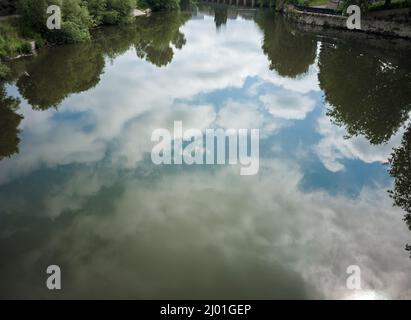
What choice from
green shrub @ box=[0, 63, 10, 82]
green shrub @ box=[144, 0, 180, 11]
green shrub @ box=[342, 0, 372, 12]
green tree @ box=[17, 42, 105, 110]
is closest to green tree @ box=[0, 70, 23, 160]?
green tree @ box=[17, 42, 105, 110]

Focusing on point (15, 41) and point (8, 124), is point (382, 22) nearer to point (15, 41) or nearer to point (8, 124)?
point (15, 41)

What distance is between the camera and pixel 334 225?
16188mm

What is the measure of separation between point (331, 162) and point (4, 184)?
18026mm

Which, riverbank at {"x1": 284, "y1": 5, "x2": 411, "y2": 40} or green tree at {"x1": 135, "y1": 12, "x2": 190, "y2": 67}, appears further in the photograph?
riverbank at {"x1": 284, "y1": 5, "x2": 411, "y2": 40}

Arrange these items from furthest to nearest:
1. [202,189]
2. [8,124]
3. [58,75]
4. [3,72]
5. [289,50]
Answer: [289,50]
[58,75]
[3,72]
[8,124]
[202,189]

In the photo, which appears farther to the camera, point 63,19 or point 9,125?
point 63,19

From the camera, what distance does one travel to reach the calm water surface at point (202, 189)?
1331 centimetres

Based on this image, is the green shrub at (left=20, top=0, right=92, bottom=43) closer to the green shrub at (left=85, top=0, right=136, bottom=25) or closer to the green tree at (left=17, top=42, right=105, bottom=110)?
the green tree at (left=17, top=42, right=105, bottom=110)

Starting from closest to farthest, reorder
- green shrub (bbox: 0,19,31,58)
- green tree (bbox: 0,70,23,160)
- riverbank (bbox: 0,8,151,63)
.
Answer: green tree (bbox: 0,70,23,160) → green shrub (bbox: 0,19,31,58) → riverbank (bbox: 0,8,151,63)

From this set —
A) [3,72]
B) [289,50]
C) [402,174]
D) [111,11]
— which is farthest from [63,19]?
[402,174]

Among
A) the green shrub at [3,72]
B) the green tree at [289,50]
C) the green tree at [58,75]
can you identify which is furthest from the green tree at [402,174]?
the green shrub at [3,72]

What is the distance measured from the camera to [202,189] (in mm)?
18469

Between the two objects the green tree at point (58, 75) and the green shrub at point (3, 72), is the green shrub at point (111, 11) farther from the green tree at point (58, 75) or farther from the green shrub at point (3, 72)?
the green shrub at point (3, 72)

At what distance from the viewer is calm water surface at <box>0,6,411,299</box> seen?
13.3 metres
